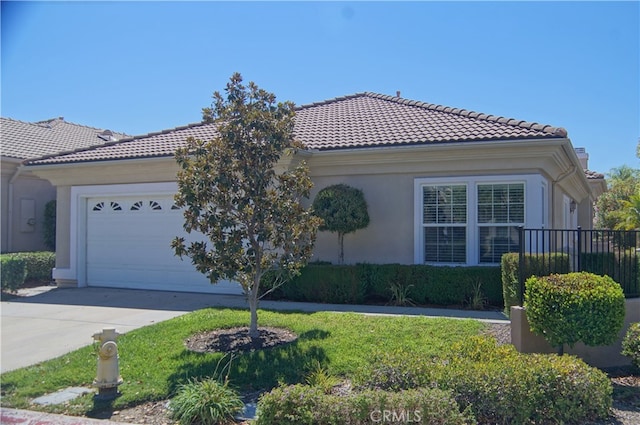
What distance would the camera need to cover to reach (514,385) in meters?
4.85

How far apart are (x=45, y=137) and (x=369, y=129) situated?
45.7ft

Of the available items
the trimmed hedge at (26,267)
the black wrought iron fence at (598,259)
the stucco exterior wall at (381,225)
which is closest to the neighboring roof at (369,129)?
the stucco exterior wall at (381,225)

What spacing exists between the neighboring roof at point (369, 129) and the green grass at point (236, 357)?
173 inches

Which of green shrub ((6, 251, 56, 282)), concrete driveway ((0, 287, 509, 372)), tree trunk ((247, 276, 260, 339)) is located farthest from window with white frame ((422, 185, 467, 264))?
green shrub ((6, 251, 56, 282))

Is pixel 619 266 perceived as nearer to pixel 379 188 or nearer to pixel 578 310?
pixel 578 310

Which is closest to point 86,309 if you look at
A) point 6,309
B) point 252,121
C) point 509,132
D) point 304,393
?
point 6,309

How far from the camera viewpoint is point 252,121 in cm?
729

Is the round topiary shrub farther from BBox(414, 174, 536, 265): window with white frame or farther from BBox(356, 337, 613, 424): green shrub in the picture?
BBox(414, 174, 536, 265): window with white frame

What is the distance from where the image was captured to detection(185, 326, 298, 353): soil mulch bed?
734cm

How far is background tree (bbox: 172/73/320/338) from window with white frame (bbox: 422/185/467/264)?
4.83 m

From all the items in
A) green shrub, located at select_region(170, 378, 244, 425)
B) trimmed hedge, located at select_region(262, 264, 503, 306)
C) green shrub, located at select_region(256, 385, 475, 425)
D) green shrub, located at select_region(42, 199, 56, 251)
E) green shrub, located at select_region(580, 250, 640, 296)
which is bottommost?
green shrub, located at select_region(170, 378, 244, 425)

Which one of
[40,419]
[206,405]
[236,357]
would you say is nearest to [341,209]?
[236,357]

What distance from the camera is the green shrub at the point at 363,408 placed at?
448 centimetres

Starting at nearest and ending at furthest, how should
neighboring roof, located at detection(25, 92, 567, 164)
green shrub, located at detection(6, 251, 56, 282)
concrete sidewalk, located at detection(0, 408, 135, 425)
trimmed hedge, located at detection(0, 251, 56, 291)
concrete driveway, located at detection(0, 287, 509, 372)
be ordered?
concrete sidewalk, located at detection(0, 408, 135, 425) < concrete driveway, located at detection(0, 287, 509, 372) < neighboring roof, located at detection(25, 92, 567, 164) < trimmed hedge, located at detection(0, 251, 56, 291) < green shrub, located at detection(6, 251, 56, 282)
